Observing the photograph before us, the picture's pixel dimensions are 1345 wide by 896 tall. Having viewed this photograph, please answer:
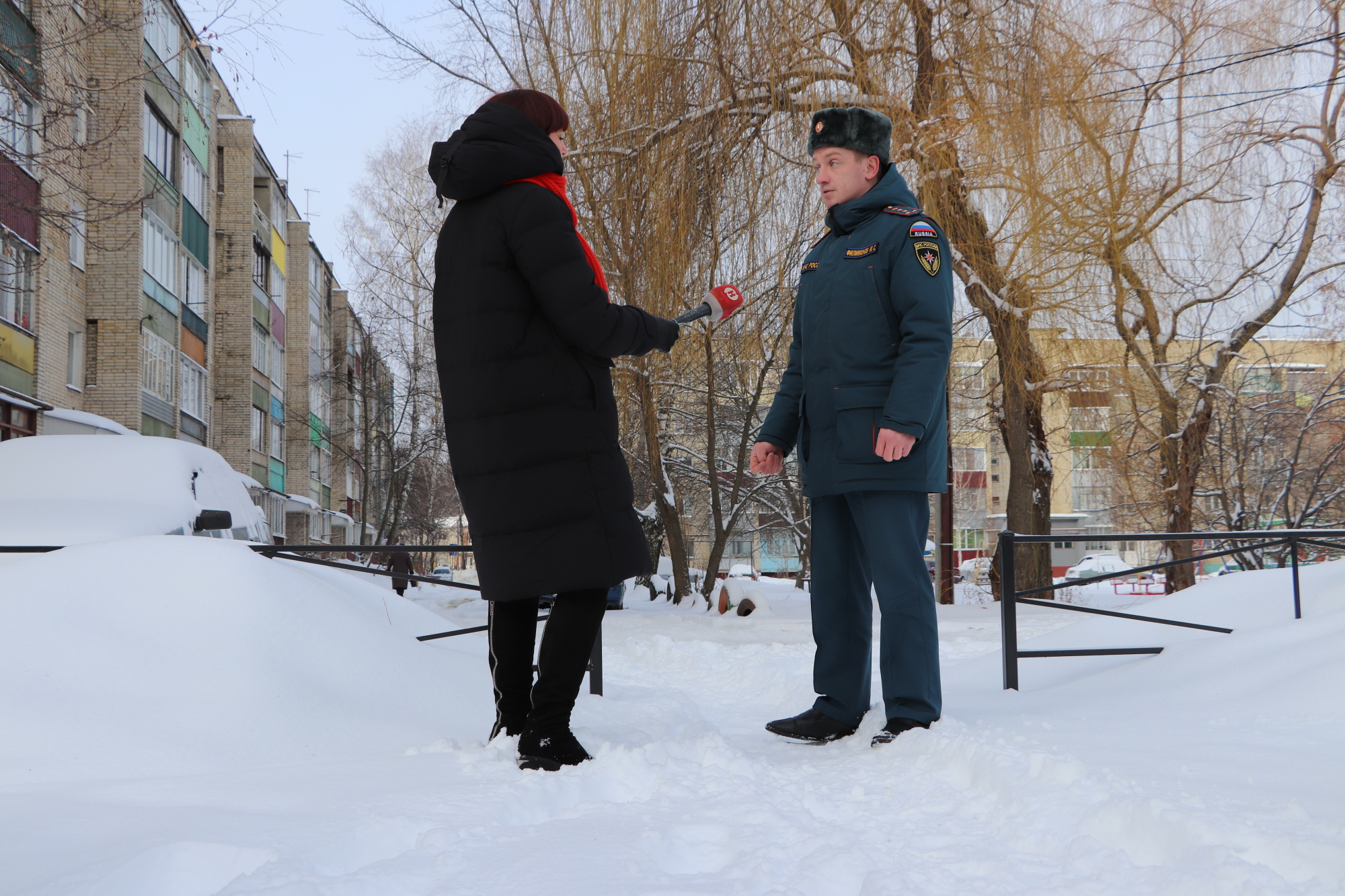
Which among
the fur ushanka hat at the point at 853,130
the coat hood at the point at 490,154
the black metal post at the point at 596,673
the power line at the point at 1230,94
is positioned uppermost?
the power line at the point at 1230,94

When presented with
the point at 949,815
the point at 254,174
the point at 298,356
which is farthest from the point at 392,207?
the point at 949,815

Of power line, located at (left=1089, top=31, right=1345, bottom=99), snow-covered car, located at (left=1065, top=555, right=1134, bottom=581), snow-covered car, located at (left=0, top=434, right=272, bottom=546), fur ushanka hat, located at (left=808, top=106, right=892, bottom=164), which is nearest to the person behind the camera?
fur ushanka hat, located at (left=808, top=106, right=892, bottom=164)

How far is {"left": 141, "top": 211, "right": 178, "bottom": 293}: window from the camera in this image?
23.2 metres

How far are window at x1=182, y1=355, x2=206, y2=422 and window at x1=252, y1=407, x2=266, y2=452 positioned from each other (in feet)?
21.8

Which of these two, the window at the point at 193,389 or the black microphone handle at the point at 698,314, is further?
the window at the point at 193,389

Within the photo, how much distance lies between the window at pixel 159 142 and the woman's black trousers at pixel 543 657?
24122 mm

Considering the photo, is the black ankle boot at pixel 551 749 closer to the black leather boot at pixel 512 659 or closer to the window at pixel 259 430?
the black leather boot at pixel 512 659

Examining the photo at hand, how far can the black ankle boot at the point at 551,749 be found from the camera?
8.57ft

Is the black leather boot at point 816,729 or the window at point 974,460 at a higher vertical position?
the window at point 974,460

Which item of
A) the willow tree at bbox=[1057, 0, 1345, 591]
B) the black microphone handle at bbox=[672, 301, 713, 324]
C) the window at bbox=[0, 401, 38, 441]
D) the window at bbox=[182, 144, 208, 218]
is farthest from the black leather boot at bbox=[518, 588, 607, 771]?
the window at bbox=[182, 144, 208, 218]

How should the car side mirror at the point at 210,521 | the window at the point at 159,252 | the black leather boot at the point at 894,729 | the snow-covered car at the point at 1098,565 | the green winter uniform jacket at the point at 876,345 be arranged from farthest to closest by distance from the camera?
the snow-covered car at the point at 1098,565
the window at the point at 159,252
the car side mirror at the point at 210,521
the green winter uniform jacket at the point at 876,345
the black leather boot at the point at 894,729

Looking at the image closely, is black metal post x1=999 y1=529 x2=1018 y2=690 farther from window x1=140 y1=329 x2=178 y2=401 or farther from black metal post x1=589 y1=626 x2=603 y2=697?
window x1=140 y1=329 x2=178 y2=401

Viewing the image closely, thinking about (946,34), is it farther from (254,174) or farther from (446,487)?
(446,487)

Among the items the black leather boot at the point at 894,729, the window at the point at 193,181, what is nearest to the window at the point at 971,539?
the window at the point at 193,181
